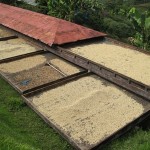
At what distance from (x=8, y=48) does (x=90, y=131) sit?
8.54 m

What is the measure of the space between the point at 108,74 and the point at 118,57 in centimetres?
191

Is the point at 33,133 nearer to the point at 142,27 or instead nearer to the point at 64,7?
the point at 142,27

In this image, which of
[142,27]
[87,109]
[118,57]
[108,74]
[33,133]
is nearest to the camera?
[33,133]

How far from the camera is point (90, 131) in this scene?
8734 millimetres

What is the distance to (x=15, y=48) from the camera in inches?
609

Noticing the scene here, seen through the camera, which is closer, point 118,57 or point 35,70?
point 35,70

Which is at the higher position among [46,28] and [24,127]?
[46,28]

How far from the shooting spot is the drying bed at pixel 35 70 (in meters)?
11.8

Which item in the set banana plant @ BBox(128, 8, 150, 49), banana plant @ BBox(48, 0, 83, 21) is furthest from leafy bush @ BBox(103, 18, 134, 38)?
banana plant @ BBox(128, 8, 150, 49)

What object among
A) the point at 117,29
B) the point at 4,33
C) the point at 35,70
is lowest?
the point at 117,29

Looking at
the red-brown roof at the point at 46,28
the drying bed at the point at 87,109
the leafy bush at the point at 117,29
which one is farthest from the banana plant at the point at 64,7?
the drying bed at the point at 87,109

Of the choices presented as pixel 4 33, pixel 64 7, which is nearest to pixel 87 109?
pixel 4 33

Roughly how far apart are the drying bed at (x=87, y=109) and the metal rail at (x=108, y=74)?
0.26 metres

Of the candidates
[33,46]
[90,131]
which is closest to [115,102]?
[90,131]
